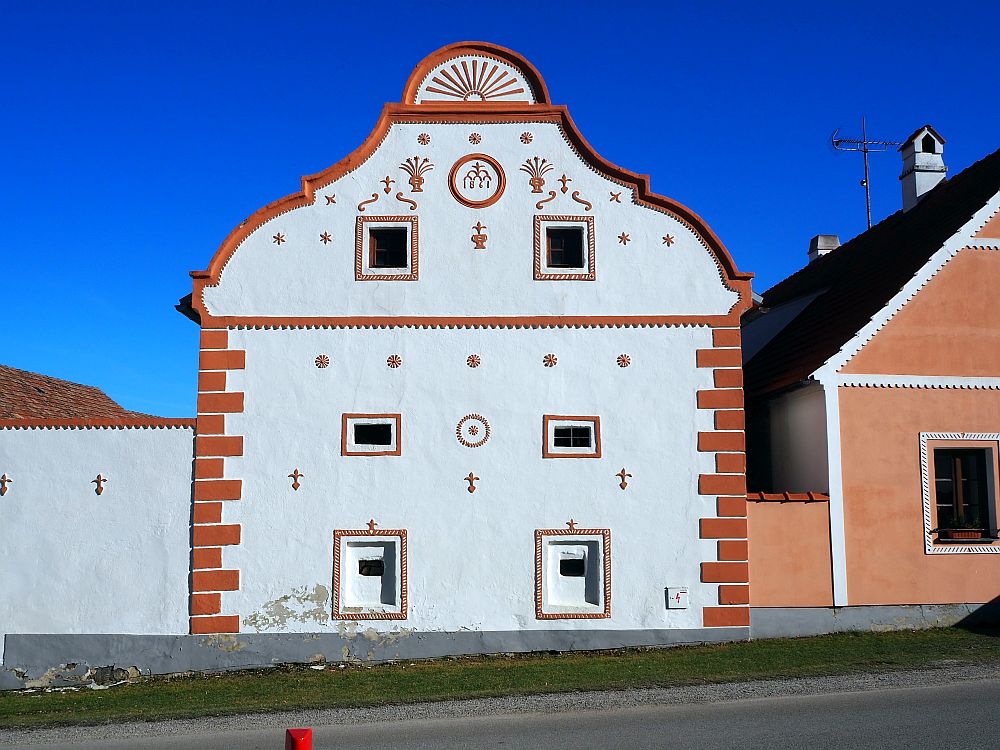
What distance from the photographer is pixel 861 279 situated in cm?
1897

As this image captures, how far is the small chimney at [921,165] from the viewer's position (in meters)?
22.3

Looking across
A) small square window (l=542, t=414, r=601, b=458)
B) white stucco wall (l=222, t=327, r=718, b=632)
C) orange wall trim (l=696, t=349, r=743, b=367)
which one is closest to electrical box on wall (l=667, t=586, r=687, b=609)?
white stucco wall (l=222, t=327, r=718, b=632)

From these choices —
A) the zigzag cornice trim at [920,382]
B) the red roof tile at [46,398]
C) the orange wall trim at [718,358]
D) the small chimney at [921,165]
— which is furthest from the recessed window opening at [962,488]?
the red roof tile at [46,398]

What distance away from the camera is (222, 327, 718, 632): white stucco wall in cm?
1463

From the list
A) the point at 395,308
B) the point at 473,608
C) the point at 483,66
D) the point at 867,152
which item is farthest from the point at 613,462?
the point at 867,152

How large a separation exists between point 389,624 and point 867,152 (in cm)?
2363

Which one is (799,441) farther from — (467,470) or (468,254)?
(468,254)

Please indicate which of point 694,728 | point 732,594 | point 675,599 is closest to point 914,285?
point 732,594

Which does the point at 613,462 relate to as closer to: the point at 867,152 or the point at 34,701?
the point at 34,701

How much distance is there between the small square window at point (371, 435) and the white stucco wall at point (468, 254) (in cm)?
165

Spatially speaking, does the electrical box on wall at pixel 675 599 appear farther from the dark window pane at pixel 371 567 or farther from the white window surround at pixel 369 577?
the dark window pane at pixel 371 567

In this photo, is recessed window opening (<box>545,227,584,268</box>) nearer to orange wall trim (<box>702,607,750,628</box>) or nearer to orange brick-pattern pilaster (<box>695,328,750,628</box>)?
orange brick-pattern pilaster (<box>695,328,750,628</box>)

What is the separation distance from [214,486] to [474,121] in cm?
703

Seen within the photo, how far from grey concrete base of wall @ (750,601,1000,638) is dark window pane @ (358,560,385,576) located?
225 inches
